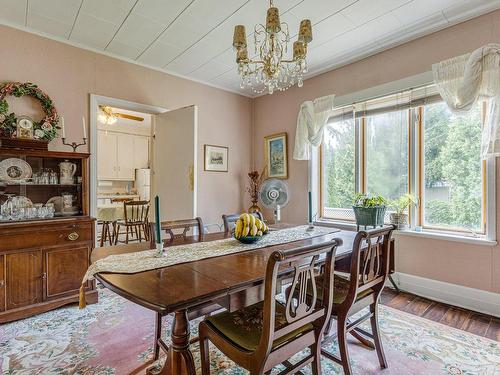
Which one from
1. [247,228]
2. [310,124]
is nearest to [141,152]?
[310,124]

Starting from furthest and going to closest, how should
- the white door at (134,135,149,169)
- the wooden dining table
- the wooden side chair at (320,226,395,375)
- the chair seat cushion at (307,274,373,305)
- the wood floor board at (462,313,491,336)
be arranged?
the white door at (134,135,149,169)
the wood floor board at (462,313,491,336)
the chair seat cushion at (307,274,373,305)
the wooden side chair at (320,226,395,375)
the wooden dining table

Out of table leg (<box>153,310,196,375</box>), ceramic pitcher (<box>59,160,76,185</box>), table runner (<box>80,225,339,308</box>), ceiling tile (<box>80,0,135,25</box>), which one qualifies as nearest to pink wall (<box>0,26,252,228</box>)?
ceramic pitcher (<box>59,160,76,185</box>)

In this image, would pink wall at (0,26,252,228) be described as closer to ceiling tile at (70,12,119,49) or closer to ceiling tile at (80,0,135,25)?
ceiling tile at (70,12,119,49)

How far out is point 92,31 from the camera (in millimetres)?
2562

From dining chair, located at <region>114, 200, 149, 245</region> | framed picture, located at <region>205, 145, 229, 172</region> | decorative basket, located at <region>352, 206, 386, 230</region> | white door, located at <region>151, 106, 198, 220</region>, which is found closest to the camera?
decorative basket, located at <region>352, 206, 386, 230</region>

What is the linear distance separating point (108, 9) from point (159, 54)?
0.81 m

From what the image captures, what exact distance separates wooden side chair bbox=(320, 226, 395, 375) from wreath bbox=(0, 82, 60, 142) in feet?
8.99

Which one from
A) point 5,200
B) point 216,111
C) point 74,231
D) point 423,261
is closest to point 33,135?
point 5,200

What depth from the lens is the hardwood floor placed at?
2.09 m

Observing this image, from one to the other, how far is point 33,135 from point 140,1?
1546 mm

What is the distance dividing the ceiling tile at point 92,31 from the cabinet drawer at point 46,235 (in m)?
1.81

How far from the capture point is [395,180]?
2951mm

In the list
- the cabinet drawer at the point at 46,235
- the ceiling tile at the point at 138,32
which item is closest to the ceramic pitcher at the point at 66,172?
the cabinet drawer at the point at 46,235

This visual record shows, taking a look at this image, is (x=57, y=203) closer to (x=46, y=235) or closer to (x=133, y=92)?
(x=46, y=235)
